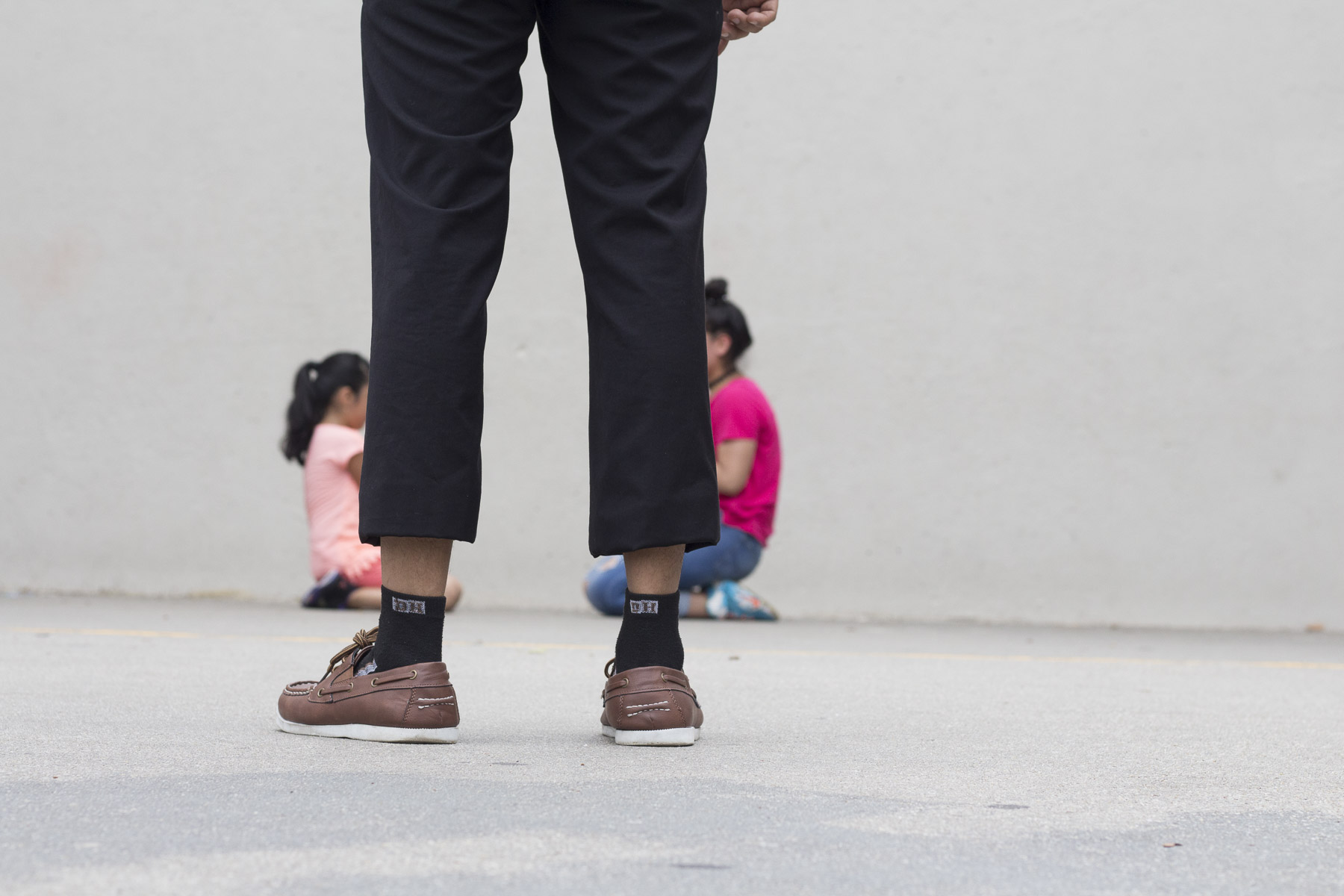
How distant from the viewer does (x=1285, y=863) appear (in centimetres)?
84

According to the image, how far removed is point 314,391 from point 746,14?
266 cm

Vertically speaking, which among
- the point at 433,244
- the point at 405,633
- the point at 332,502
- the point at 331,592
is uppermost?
the point at 433,244

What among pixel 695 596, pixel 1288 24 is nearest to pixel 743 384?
pixel 695 596

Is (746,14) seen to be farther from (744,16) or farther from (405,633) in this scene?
(405,633)

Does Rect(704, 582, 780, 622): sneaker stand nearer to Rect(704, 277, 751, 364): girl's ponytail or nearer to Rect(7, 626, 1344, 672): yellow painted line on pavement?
Rect(704, 277, 751, 364): girl's ponytail

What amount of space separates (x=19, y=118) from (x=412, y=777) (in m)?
4.21

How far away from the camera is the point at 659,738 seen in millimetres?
1257

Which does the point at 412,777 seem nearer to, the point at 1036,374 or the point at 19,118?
the point at 1036,374

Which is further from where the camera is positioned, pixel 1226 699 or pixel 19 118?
pixel 19 118

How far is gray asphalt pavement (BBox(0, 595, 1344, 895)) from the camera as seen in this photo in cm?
77

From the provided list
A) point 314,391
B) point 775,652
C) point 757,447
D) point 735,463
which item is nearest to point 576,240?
point 775,652

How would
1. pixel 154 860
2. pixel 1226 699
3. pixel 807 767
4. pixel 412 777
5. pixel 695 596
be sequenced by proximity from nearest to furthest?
pixel 154 860, pixel 412 777, pixel 807 767, pixel 1226 699, pixel 695 596

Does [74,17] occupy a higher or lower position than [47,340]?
higher

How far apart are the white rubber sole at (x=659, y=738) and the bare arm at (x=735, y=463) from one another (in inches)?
95.4
